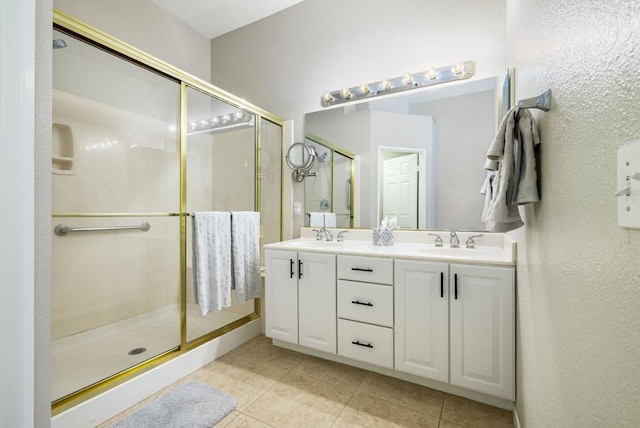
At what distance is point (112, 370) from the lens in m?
1.60

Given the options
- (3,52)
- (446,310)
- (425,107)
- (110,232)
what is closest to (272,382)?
(446,310)

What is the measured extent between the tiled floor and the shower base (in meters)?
0.25

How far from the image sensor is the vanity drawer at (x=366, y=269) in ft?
5.56

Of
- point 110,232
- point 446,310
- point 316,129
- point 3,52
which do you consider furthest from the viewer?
point 316,129

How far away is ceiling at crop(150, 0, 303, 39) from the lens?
2.61 m

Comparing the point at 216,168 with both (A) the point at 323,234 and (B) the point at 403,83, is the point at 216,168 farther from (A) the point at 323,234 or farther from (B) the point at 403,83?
(B) the point at 403,83

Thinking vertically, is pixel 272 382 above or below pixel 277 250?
below

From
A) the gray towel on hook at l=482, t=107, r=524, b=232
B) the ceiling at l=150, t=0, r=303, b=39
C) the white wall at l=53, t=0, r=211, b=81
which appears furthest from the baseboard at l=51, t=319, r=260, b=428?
the ceiling at l=150, t=0, r=303, b=39

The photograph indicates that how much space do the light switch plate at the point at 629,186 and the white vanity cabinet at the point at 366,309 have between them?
4.36 feet

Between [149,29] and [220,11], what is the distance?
0.67 meters

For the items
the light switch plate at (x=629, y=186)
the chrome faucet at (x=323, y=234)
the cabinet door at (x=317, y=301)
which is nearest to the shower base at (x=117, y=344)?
the cabinet door at (x=317, y=301)

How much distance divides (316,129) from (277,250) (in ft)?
3.87

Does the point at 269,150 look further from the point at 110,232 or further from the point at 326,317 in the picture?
the point at 326,317

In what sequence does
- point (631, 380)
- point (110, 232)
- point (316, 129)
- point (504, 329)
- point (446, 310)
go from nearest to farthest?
point (631, 380)
point (504, 329)
point (446, 310)
point (110, 232)
point (316, 129)
